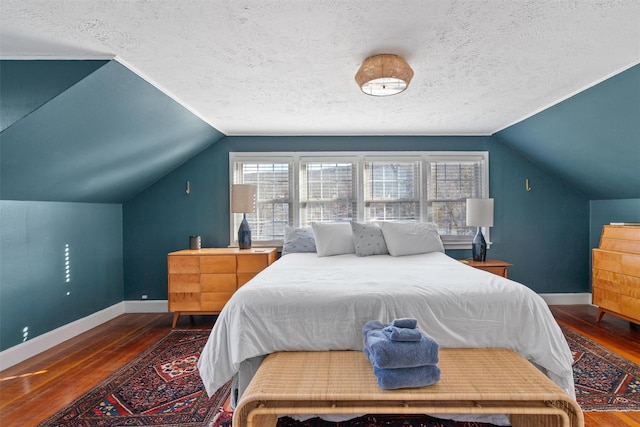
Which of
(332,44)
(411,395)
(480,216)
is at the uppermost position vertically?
(332,44)

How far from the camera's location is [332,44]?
200 cm

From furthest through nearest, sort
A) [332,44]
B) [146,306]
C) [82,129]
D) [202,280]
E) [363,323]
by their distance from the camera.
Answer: [146,306]
[202,280]
[82,129]
[332,44]
[363,323]

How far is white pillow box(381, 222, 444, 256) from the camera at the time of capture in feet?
10.9

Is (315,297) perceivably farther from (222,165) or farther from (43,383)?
(222,165)

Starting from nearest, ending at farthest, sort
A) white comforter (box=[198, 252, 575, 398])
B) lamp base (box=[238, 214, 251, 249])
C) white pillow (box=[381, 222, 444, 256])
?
white comforter (box=[198, 252, 575, 398]), white pillow (box=[381, 222, 444, 256]), lamp base (box=[238, 214, 251, 249])

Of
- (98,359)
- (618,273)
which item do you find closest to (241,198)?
(98,359)

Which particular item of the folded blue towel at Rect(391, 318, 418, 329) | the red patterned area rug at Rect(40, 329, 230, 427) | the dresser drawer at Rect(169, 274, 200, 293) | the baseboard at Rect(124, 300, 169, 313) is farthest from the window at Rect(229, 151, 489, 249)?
the folded blue towel at Rect(391, 318, 418, 329)

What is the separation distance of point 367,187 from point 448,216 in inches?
44.4

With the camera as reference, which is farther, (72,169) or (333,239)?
(333,239)

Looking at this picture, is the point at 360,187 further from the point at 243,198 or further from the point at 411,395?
the point at 411,395

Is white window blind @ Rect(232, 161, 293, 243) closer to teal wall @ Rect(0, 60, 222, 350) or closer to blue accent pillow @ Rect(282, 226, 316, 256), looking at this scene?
blue accent pillow @ Rect(282, 226, 316, 256)

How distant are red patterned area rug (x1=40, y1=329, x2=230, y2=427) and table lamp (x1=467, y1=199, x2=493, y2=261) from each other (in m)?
3.04

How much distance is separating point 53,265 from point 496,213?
496 centimetres

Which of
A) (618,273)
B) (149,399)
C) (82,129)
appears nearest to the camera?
(149,399)
